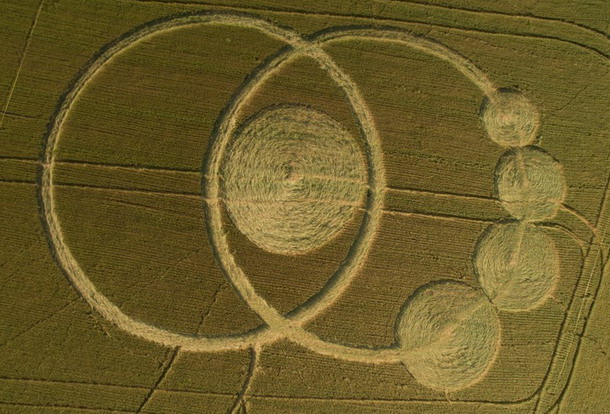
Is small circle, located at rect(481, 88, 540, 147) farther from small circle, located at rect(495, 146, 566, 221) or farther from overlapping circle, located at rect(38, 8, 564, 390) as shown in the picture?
small circle, located at rect(495, 146, 566, 221)

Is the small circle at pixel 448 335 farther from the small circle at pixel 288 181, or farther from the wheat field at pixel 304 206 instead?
the small circle at pixel 288 181

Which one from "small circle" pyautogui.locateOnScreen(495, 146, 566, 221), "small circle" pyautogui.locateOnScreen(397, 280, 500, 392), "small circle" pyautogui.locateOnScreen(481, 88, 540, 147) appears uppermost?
"small circle" pyautogui.locateOnScreen(481, 88, 540, 147)

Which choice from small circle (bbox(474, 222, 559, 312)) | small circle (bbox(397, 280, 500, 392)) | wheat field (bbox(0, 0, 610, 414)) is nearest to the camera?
wheat field (bbox(0, 0, 610, 414))

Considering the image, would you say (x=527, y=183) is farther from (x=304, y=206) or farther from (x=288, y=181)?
(x=288, y=181)

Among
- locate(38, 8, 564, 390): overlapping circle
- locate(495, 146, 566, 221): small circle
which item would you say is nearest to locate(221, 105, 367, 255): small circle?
locate(38, 8, 564, 390): overlapping circle

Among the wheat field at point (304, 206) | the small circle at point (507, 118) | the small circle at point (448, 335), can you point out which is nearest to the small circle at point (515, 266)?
the wheat field at point (304, 206)

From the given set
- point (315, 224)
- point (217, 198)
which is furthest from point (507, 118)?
point (217, 198)
